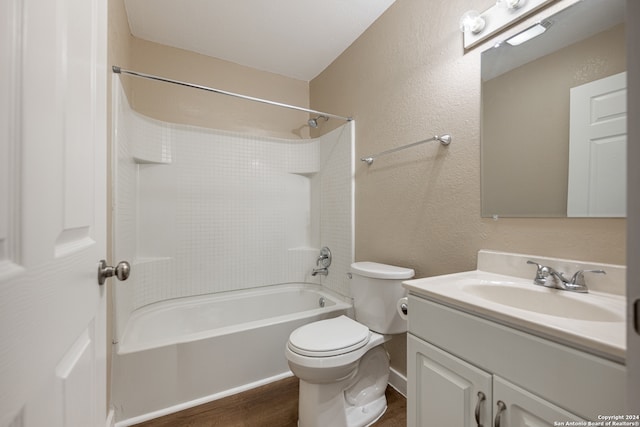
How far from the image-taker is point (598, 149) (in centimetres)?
90

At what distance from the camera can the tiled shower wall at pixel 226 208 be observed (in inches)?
77.9

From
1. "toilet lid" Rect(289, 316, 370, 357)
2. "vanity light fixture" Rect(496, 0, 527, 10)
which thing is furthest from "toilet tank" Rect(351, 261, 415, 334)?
"vanity light fixture" Rect(496, 0, 527, 10)

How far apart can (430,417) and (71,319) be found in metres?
1.11

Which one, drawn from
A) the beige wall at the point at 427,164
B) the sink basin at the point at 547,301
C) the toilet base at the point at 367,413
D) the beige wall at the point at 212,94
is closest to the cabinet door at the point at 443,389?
the sink basin at the point at 547,301

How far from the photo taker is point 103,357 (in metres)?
0.74

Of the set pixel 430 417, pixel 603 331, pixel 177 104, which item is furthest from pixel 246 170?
pixel 603 331

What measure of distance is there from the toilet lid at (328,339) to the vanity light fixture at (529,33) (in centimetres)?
150

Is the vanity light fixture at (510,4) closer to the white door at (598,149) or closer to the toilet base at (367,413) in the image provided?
the white door at (598,149)

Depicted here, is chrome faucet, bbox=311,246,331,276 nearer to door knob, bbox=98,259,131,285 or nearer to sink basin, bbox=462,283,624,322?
sink basin, bbox=462,283,624,322

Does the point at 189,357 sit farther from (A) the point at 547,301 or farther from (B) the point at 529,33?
(B) the point at 529,33

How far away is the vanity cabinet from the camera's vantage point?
0.57 meters

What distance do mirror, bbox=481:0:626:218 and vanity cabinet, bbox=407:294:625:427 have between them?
586 mm

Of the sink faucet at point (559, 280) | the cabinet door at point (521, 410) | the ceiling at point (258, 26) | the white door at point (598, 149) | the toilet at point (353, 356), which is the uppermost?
the ceiling at point (258, 26)

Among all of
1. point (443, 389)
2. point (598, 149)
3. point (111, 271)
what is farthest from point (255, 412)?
point (598, 149)
